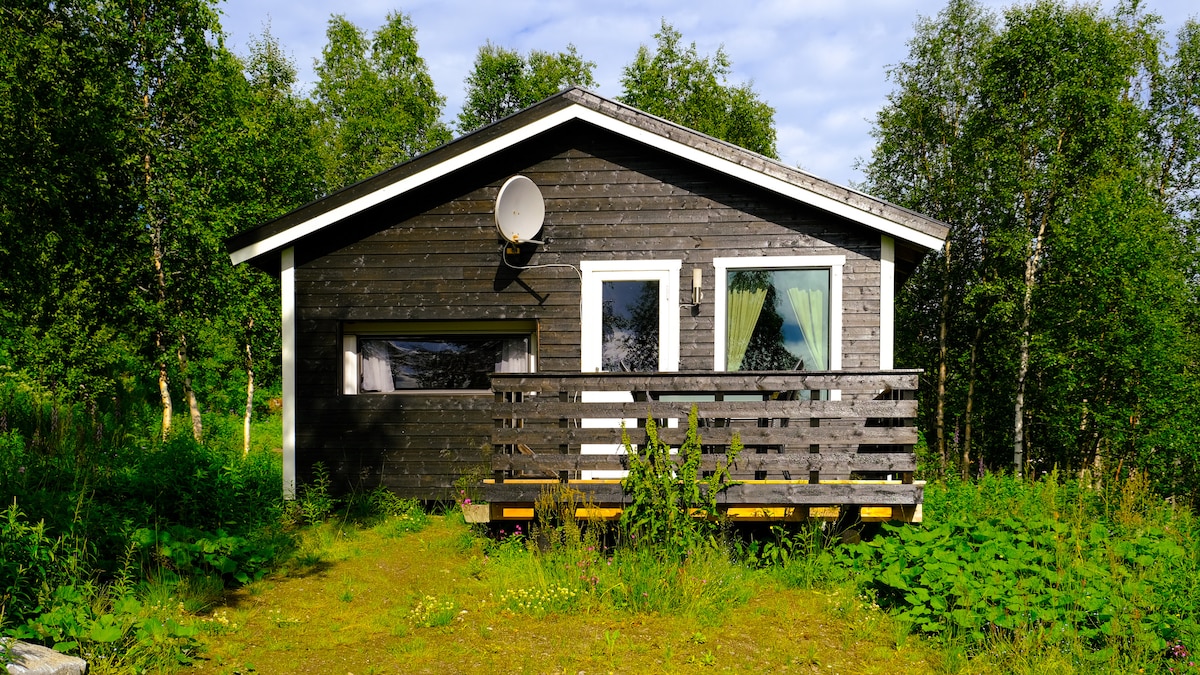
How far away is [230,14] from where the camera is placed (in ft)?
46.0

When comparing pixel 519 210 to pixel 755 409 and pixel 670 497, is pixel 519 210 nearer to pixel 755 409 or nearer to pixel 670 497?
pixel 755 409

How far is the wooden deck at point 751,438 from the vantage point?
5867 mm

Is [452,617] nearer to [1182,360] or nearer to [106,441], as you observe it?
[106,441]

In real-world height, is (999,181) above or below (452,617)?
above

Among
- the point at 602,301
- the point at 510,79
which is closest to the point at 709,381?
the point at 602,301

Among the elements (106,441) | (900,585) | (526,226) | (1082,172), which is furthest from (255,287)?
(1082,172)

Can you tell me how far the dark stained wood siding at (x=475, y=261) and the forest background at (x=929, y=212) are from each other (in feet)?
15.1

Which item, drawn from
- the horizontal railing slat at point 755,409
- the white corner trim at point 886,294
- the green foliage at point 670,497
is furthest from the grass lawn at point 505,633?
the white corner trim at point 886,294

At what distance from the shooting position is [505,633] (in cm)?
460

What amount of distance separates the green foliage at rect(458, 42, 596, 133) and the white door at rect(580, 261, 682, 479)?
931 inches

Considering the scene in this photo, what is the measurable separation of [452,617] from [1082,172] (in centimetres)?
1688

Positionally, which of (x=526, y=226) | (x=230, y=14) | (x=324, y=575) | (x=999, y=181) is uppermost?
(x=230, y=14)

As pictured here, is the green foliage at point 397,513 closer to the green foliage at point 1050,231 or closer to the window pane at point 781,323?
the window pane at point 781,323

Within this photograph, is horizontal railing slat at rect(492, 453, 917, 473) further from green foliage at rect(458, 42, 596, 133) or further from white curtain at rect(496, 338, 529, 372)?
green foliage at rect(458, 42, 596, 133)
